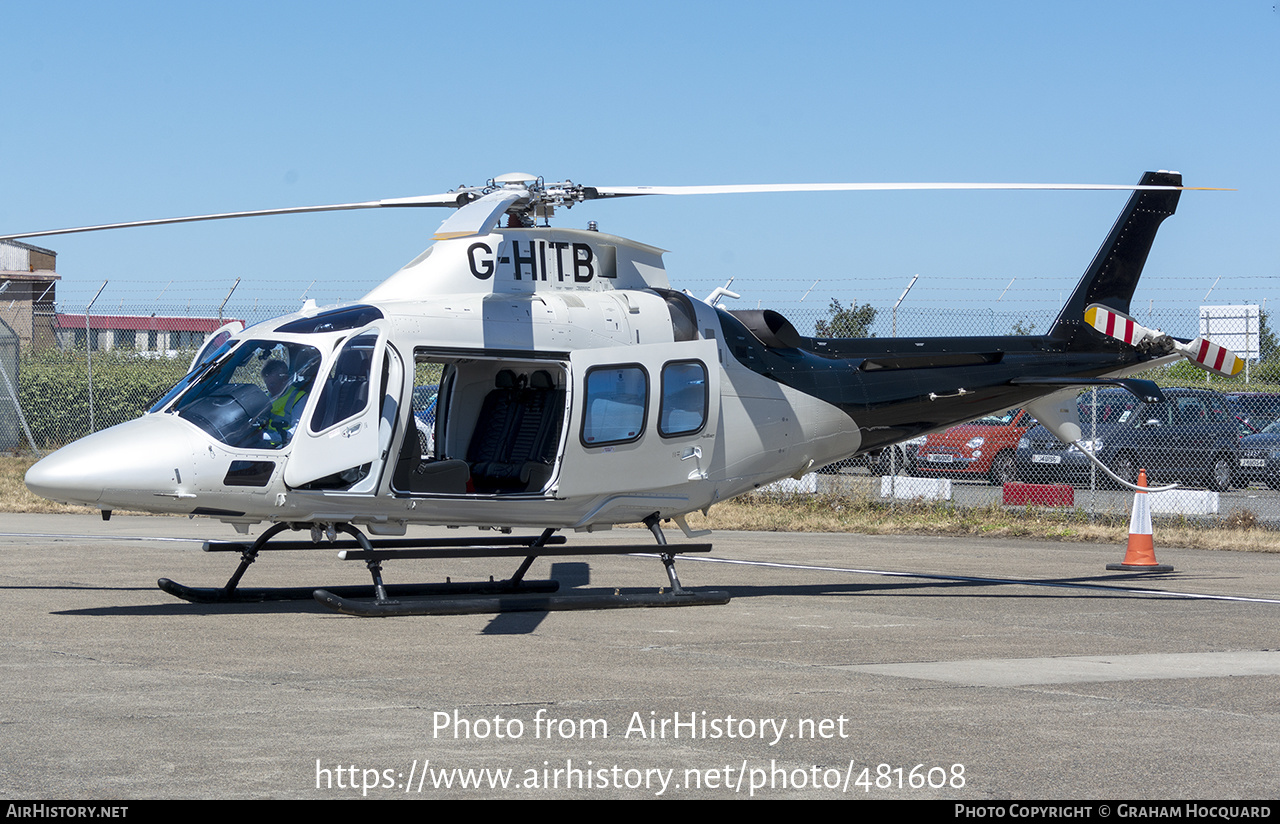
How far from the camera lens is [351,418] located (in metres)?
9.96

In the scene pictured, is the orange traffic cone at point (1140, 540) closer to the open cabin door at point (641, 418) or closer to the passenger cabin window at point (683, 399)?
the open cabin door at point (641, 418)

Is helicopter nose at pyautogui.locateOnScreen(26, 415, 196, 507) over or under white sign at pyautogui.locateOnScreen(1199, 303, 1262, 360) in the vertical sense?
under

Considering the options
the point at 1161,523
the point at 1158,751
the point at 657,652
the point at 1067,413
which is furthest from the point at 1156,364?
the point at 1158,751

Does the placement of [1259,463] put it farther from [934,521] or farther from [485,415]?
[485,415]

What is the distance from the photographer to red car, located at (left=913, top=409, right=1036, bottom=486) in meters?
24.2

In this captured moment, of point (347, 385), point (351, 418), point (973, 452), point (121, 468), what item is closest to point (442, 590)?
point (351, 418)

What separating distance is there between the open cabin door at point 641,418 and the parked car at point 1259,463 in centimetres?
1551

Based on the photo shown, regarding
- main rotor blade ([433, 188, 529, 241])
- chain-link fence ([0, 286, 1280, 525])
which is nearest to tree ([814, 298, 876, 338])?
chain-link fence ([0, 286, 1280, 525])

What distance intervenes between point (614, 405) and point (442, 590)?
7.03 feet

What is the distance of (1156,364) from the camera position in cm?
1391

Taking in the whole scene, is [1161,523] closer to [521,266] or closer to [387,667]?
[521,266]

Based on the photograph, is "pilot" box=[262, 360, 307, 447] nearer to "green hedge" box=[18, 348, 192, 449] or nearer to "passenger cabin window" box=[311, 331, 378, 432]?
"passenger cabin window" box=[311, 331, 378, 432]

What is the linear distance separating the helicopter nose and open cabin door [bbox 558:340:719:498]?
9.51 ft

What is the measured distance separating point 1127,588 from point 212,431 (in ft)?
27.0
